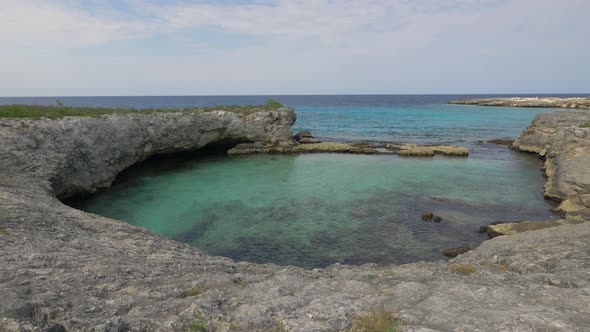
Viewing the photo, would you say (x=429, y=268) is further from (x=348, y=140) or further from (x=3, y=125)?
(x=348, y=140)

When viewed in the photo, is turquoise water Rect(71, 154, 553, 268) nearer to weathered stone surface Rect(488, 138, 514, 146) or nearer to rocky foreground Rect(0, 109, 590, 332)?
rocky foreground Rect(0, 109, 590, 332)

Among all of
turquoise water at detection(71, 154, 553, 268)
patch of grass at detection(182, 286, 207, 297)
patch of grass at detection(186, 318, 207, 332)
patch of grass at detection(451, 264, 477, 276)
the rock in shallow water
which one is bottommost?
the rock in shallow water

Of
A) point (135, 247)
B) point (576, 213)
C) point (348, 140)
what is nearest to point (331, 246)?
point (135, 247)

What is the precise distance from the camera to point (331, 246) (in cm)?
1783

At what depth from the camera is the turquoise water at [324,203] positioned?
18047 mm

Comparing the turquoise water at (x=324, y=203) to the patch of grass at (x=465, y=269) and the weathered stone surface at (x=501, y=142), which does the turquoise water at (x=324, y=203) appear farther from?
the weathered stone surface at (x=501, y=142)

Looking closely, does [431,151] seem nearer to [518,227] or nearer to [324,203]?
[324,203]

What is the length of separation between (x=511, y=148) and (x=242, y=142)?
37.2 metres

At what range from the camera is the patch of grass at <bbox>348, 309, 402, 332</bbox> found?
597 centimetres

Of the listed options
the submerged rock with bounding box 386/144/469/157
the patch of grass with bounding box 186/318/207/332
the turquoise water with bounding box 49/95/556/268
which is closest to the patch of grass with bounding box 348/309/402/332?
the patch of grass with bounding box 186/318/207/332

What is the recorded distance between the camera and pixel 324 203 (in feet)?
80.7

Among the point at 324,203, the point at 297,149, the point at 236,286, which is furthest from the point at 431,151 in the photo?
the point at 236,286

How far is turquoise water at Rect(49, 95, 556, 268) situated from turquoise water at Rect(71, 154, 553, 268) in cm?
7

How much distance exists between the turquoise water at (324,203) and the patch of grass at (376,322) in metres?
9.73
